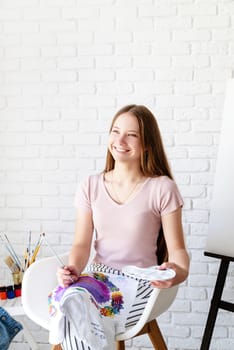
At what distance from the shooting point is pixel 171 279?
1818 millimetres

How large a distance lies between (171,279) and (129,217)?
12.8 inches

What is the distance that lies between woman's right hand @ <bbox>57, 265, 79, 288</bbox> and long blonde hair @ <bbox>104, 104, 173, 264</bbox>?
431mm

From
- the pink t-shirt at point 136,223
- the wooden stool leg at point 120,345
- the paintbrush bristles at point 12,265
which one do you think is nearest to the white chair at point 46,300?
the wooden stool leg at point 120,345

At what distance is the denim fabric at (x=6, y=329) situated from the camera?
6.14ft

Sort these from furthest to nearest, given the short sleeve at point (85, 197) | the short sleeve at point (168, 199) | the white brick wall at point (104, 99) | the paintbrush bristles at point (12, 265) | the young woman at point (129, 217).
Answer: the white brick wall at point (104, 99) < the paintbrush bristles at point (12, 265) < the short sleeve at point (85, 197) < the short sleeve at point (168, 199) < the young woman at point (129, 217)

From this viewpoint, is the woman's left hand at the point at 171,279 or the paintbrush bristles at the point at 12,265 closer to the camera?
the woman's left hand at the point at 171,279

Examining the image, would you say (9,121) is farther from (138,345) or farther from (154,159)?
(138,345)

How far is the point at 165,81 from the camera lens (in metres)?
2.68

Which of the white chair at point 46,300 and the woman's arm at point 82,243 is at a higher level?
the woman's arm at point 82,243

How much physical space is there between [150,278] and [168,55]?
129 cm

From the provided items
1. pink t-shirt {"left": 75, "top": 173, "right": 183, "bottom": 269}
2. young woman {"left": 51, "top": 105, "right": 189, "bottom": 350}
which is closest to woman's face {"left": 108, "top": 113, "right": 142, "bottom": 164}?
young woman {"left": 51, "top": 105, "right": 189, "bottom": 350}

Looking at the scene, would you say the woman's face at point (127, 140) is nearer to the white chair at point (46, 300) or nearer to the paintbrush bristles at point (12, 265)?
the white chair at point (46, 300)

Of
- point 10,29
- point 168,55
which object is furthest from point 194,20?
point 10,29

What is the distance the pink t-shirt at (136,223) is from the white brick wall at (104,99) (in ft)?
2.21
